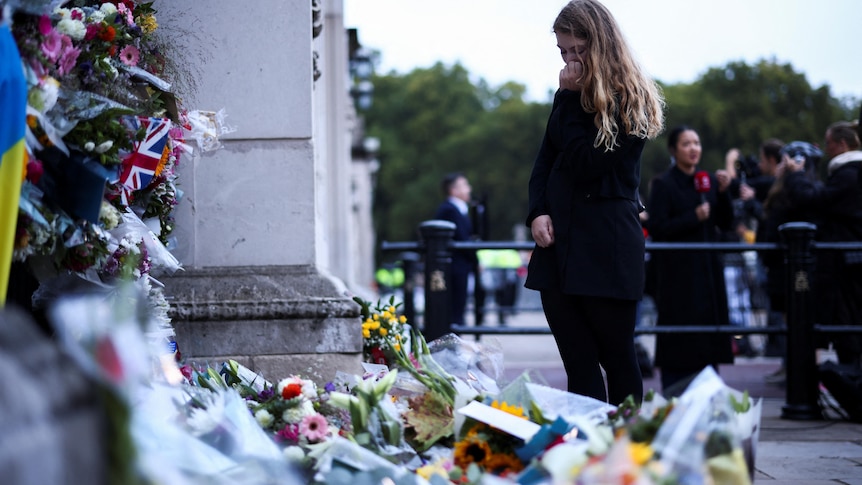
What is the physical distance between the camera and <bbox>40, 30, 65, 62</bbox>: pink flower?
274cm

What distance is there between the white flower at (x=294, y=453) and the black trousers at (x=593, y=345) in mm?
1302

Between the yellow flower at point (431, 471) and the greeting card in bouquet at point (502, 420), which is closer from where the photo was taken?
the yellow flower at point (431, 471)

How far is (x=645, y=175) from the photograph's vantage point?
4828 cm

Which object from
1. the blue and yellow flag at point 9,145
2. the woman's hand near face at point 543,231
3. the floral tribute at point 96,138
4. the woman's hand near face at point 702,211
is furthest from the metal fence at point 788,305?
the blue and yellow flag at point 9,145

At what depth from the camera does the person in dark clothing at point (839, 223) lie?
24.7 ft

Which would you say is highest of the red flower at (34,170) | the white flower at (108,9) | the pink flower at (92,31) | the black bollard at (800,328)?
the white flower at (108,9)

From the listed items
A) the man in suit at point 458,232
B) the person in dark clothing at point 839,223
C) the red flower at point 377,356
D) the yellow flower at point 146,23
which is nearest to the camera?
the yellow flower at point 146,23

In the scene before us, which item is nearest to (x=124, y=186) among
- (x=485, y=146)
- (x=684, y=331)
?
(x=684, y=331)

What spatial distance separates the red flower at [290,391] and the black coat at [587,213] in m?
1.05

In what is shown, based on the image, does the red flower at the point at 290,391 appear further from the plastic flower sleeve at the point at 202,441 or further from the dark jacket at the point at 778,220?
the dark jacket at the point at 778,220

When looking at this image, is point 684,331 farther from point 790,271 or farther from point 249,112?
point 249,112

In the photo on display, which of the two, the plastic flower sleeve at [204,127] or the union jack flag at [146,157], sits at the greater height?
the plastic flower sleeve at [204,127]

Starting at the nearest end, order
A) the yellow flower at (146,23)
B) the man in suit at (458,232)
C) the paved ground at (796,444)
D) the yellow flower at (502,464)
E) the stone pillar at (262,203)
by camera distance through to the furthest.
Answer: the yellow flower at (502,464)
the yellow flower at (146,23)
the paved ground at (796,444)
the stone pillar at (262,203)
the man in suit at (458,232)

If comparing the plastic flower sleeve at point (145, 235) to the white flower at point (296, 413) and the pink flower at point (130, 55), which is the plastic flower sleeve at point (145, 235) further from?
the white flower at point (296, 413)
